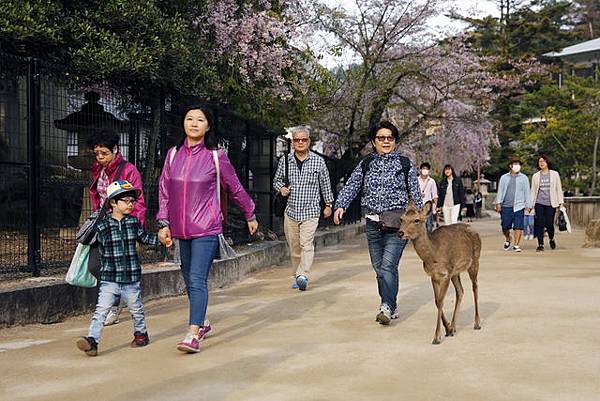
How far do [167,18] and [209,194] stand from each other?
6.63 metres

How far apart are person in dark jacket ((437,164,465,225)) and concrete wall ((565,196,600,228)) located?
7.52 metres

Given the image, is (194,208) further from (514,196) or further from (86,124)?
(514,196)

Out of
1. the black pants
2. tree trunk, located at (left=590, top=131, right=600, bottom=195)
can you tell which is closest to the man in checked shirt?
the black pants

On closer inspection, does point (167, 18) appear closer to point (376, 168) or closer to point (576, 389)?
point (376, 168)

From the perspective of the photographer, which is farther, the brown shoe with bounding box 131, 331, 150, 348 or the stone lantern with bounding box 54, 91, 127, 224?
the stone lantern with bounding box 54, 91, 127, 224

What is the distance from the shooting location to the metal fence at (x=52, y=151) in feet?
27.3

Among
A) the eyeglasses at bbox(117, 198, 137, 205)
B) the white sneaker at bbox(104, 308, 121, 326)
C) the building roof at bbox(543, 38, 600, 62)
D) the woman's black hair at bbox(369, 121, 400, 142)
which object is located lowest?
the white sneaker at bbox(104, 308, 121, 326)

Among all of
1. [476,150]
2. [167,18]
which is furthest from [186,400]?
[476,150]

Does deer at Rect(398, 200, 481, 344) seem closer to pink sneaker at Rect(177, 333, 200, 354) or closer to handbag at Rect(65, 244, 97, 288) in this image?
pink sneaker at Rect(177, 333, 200, 354)

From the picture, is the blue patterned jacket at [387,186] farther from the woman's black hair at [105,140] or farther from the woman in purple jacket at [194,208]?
the woman's black hair at [105,140]

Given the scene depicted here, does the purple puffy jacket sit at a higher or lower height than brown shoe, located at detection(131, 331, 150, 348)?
higher

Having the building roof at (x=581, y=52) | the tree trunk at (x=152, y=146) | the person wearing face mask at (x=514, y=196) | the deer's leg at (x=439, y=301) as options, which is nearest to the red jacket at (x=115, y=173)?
the deer's leg at (x=439, y=301)

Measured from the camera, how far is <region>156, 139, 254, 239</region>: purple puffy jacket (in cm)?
641

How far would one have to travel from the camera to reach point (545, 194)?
15211 mm
